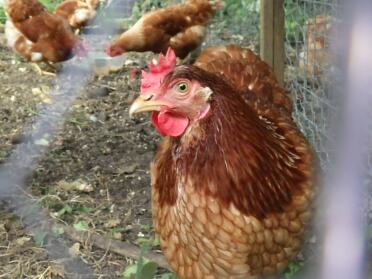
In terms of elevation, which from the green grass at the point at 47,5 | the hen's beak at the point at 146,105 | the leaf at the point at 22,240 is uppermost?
the hen's beak at the point at 146,105

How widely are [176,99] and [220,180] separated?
214 mm

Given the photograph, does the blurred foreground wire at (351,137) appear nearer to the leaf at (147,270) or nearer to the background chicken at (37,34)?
the leaf at (147,270)

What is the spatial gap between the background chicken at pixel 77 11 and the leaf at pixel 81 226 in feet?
8.14

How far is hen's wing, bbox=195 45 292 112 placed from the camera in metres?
1.92

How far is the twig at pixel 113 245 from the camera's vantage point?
215 cm

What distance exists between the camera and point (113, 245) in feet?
7.36

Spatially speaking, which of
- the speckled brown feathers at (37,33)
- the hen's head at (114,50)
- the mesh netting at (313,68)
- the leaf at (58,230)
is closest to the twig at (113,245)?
the leaf at (58,230)

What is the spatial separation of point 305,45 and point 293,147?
112cm

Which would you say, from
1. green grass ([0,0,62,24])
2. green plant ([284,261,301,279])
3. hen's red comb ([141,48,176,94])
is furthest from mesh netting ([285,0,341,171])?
green grass ([0,0,62,24])

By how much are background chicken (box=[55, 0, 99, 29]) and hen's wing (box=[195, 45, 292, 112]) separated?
265cm

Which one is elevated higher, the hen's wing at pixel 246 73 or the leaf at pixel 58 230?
the hen's wing at pixel 246 73

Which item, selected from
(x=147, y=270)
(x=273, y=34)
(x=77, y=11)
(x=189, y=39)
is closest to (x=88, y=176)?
(x=147, y=270)

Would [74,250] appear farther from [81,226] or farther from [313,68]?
[313,68]

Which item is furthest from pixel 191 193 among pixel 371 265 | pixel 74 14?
pixel 74 14
